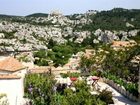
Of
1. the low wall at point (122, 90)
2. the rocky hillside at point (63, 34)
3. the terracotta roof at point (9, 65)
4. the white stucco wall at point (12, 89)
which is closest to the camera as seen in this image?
the white stucco wall at point (12, 89)

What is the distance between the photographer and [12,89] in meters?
24.4

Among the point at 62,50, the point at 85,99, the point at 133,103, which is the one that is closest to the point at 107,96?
the point at 133,103

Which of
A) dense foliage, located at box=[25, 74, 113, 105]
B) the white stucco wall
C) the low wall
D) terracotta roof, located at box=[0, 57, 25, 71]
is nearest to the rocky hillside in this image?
the low wall

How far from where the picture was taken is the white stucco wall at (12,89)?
2414 cm

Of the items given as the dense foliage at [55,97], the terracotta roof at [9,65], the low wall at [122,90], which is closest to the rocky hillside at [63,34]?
the low wall at [122,90]

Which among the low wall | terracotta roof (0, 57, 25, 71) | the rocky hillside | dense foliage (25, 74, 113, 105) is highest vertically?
terracotta roof (0, 57, 25, 71)

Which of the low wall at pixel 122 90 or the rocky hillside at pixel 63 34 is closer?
the low wall at pixel 122 90

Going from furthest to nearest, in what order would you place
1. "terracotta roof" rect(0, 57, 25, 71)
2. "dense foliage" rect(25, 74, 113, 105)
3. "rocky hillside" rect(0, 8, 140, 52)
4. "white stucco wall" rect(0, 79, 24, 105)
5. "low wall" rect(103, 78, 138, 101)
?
"rocky hillside" rect(0, 8, 140, 52), "low wall" rect(103, 78, 138, 101), "terracotta roof" rect(0, 57, 25, 71), "white stucco wall" rect(0, 79, 24, 105), "dense foliage" rect(25, 74, 113, 105)

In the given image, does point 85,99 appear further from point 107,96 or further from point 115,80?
point 115,80

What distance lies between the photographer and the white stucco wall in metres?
24.1

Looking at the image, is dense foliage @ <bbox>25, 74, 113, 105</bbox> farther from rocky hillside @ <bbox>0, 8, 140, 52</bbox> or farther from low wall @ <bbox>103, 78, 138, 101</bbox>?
rocky hillside @ <bbox>0, 8, 140, 52</bbox>

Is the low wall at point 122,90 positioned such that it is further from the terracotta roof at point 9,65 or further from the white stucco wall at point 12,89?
the white stucco wall at point 12,89

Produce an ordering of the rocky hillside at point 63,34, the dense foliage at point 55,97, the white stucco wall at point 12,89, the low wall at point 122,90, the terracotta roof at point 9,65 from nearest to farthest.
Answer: the dense foliage at point 55,97
the white stucco wall at point 12,89
the terracotta roof at point 9,65
the low wall at point 122,90
the rocky hillside at point 63,34

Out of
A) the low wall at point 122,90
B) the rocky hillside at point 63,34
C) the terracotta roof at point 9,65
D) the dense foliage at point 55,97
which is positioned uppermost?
the terracotta roof at point 9,65
